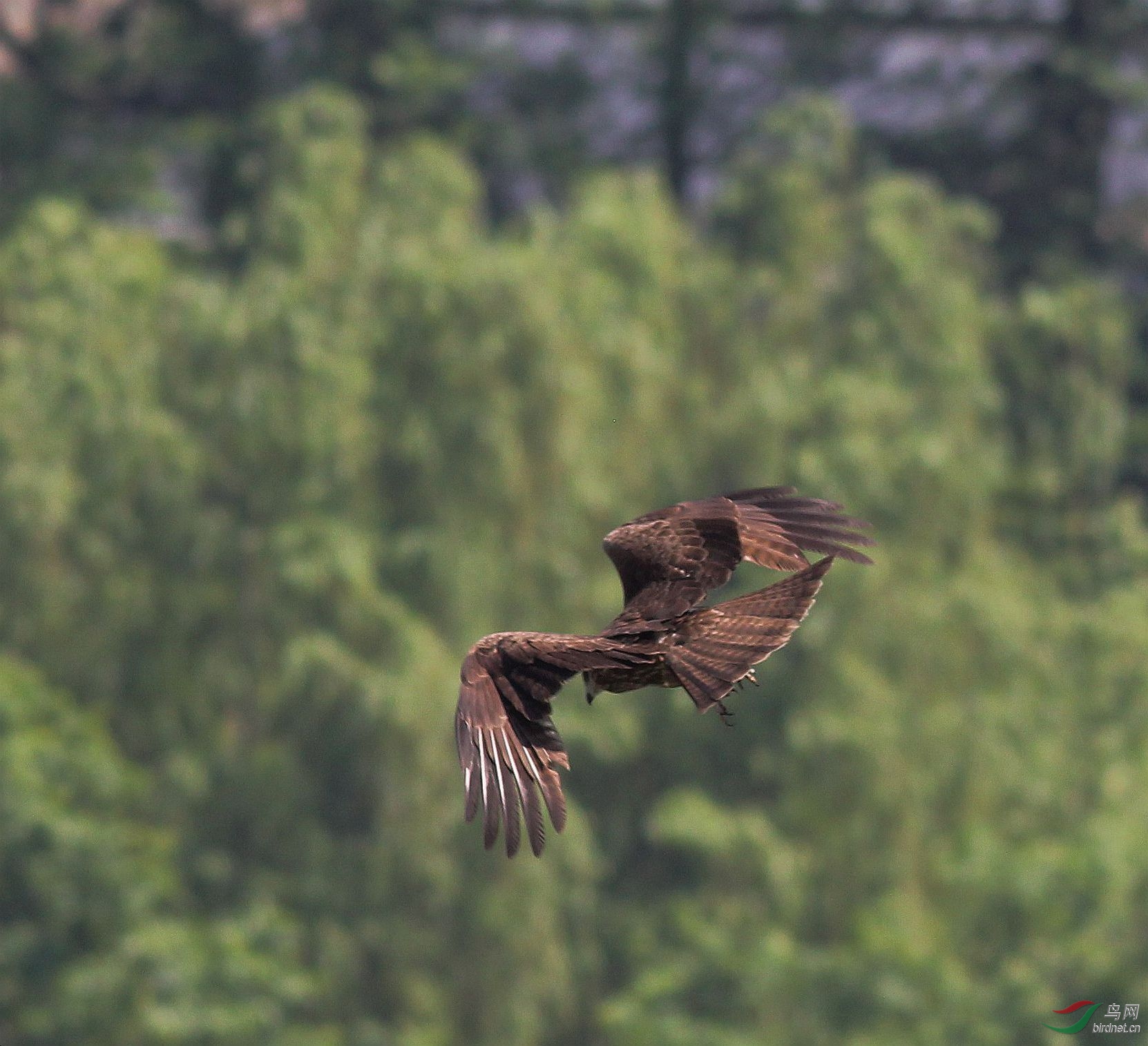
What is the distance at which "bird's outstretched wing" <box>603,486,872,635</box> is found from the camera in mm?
9617

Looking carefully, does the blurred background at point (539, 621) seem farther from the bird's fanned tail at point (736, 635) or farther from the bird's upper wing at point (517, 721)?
Result: the bird's upper wing at point (517, 721)

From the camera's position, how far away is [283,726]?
2461 centimetres

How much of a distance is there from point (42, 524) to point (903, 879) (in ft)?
31.4

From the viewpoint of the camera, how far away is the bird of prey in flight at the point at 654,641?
768cm

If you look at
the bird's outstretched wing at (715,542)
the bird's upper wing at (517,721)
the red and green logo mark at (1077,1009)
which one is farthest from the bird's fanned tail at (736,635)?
the red and green logo mark at (1077,1009)

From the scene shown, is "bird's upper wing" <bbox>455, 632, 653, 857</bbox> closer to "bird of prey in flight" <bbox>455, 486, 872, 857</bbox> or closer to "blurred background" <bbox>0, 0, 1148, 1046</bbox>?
"bird of prey in flight" <bbox>455, 486, 872, 857</bbox>

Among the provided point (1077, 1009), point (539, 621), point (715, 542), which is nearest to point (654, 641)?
point (715, 542)

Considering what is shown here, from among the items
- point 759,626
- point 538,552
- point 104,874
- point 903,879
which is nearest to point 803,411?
point 538,552

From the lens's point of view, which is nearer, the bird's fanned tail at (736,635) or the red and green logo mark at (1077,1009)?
the bird's fanned tail at (736,635)

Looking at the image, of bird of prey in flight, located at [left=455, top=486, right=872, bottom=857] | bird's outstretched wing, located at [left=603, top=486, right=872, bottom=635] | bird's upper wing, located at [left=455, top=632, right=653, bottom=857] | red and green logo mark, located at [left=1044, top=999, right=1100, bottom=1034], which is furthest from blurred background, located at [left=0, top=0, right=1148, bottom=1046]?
bird's upper wing, located at [left=455, top=632, right=653, bottom=857]

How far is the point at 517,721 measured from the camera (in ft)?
26.3

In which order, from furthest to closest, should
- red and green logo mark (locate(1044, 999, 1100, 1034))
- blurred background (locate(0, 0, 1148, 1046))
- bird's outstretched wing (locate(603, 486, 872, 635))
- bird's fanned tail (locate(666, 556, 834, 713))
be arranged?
blurred background (locate(0, 0, 1148, 1046)) < red and green logo mark (locate(1044, 999, 1100, 1034)) < bird's outstretched wing (locate(603, 486, 872, 635)) < bird's fanned tail (locate(666, 556, 834, 713))

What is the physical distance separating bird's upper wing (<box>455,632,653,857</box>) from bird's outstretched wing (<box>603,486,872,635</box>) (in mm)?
1073

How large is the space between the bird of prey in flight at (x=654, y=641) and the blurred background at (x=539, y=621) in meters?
12.6
